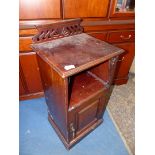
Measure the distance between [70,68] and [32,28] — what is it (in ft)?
1.99

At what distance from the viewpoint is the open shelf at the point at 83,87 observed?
107 cm

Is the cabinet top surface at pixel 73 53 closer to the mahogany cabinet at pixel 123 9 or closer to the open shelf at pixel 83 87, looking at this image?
the open shelf at pixel 83 87

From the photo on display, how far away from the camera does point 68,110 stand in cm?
99

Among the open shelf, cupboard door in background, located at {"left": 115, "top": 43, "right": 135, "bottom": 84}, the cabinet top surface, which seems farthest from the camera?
cupboard door in background, located at {"left": 115, "top": 43, "right": 135, "bottom": 84}

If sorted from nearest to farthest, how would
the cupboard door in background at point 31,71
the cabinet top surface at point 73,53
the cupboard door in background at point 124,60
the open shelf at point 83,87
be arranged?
1. the cabinet top surface at point 73,53
2. the open shelf at point 83,87
3. the cupboard door in background at point 31,71
4. the cupboard door in background at point 124,60

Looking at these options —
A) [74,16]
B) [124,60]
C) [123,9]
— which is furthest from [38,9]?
[124,60]

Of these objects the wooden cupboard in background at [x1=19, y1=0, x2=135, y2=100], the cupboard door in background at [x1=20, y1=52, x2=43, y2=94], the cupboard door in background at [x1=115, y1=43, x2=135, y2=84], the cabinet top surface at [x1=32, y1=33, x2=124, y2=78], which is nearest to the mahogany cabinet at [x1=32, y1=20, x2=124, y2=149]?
the cabinet top surface at [x1=32, y1=33, x2=124, y2=78]

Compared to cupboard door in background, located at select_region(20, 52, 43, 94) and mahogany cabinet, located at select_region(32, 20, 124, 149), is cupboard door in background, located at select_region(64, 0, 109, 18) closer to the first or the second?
mahogany cabinet, located at select_region(32, 20, 124, 149)

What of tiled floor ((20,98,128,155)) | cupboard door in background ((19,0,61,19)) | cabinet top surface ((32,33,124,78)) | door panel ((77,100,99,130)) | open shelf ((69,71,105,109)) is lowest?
tiled floor ((20,98,128,155))

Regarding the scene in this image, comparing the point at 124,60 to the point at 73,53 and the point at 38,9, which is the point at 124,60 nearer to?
the point at 73,53

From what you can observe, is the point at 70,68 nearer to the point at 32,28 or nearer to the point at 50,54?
the point at 50,54

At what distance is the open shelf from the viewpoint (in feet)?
3.52

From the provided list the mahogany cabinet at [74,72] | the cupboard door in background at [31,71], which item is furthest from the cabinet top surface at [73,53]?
the cupboard door in background at [31,71]

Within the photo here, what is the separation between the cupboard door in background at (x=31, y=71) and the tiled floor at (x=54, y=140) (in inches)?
10.1
